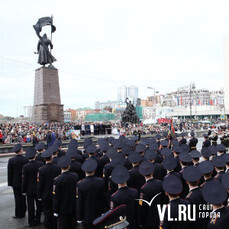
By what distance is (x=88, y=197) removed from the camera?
433cm

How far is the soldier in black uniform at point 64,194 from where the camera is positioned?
464 centimetres

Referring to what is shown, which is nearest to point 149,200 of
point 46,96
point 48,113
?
point 46,96

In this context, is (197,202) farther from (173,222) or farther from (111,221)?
(111,221)

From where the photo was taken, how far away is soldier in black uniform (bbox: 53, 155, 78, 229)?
15.2 feet

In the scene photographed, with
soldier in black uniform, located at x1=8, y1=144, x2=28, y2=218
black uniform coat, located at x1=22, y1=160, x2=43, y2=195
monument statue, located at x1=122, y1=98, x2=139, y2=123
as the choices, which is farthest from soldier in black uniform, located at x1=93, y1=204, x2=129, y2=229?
monument statue, located at x1=122, y1=98, x2=139, y2=123

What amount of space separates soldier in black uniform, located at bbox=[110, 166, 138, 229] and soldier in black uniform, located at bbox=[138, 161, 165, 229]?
0.73ft

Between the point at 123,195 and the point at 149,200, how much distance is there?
0.63 m

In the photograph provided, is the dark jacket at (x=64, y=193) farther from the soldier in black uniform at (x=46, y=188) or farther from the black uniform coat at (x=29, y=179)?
the black uniform coat at (x=29, y=179)

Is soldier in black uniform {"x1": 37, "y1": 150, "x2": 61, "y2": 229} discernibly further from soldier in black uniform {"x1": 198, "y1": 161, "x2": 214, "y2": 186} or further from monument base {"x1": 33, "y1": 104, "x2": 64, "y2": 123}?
monument base {"x1": 33, "y1": 104, "x2": 64, "y2": 123}

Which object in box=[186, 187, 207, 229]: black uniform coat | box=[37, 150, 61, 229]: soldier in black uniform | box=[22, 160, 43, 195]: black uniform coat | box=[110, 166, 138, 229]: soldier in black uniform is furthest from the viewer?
box=[22, 160, 43, 195]: black uniform coat

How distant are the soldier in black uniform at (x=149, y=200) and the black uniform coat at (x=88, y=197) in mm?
728

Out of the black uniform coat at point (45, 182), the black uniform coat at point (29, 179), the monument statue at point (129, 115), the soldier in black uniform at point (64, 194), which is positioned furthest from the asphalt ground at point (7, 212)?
the monument statue at point (129, 115)

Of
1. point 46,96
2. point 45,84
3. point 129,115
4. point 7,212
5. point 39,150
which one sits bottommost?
point 7,212

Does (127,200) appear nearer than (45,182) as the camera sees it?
Yes
